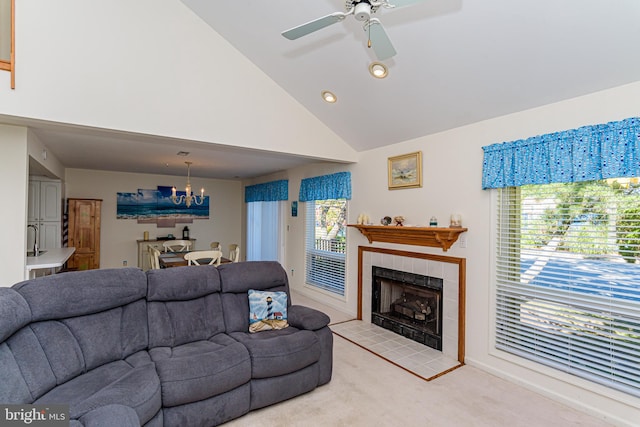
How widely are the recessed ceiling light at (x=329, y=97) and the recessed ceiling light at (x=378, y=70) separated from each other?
68 cm

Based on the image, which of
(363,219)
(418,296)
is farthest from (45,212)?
(418,296)

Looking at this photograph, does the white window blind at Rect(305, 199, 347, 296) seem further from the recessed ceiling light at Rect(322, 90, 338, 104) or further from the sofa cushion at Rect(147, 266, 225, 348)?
the sofa cushion at Rect(147, 266, 225, 348)

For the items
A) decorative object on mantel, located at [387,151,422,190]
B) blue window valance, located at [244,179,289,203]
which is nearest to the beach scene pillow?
decorative object on mantel, located at [387,151,422,190]

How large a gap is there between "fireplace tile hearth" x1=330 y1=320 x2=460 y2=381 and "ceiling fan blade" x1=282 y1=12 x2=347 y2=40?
3.04 metres

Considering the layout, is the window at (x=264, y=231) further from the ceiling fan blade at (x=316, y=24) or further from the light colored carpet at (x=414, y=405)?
the ceiling fan blade at (x=316, y=24)

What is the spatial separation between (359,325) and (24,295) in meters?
3.59

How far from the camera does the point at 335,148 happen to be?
4.50 meters

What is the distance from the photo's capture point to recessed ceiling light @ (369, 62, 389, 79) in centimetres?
296

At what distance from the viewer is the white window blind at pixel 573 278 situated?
91.0 inches

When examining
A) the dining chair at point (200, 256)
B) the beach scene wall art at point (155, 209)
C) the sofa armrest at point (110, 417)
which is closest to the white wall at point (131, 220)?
the beach scene wall art at point (155, 209)

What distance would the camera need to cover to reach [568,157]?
8.33 feet

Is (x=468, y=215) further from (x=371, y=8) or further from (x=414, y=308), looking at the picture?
(x=371, y=8)

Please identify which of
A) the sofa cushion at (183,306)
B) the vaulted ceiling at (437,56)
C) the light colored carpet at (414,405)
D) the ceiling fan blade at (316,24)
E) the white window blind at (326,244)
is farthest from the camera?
the white window blind at (326,244)

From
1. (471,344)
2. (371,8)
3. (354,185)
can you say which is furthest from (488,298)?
(371,8)
